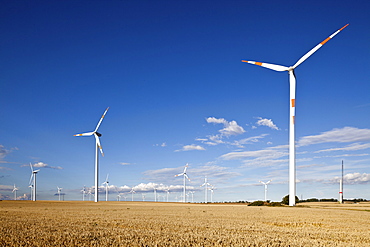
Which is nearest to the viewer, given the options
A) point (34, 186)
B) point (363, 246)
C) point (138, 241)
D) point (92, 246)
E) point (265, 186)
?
point (92, 246)

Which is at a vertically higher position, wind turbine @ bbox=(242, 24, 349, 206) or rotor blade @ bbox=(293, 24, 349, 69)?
rotor blade @ bbox=(293, 24, 349, 69)

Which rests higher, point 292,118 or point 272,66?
point 272,66

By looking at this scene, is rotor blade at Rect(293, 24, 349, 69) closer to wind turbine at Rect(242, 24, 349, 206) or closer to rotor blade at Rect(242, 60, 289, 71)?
wind turbine at Rect(242, 24, 349, 206)

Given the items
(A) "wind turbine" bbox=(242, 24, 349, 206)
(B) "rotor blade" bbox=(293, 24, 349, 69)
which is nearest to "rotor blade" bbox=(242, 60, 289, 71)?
(A) "wind turbine" bbox=(242, 24, 349, 206)

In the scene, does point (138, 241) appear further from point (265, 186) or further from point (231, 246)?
point (265, 186)

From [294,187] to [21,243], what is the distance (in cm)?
5989

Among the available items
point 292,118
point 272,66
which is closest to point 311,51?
point 272,66

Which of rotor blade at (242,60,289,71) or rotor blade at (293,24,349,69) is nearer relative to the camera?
rotor blade at (293,24,349,69)

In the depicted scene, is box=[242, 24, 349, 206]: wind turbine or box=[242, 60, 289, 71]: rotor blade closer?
box=[242, 24, 349, 206]: wind turbine

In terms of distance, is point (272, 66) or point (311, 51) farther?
point (272, 66)

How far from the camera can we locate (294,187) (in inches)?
2640

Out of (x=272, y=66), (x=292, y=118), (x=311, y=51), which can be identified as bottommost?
(x=292, y=118)

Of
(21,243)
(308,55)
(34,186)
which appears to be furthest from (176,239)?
(34,186)

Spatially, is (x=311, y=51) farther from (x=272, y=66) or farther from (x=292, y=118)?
(x=292, y=118)
